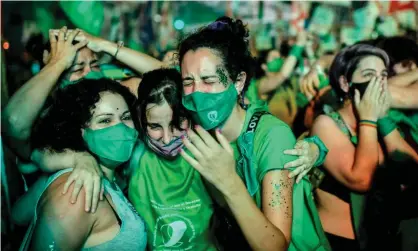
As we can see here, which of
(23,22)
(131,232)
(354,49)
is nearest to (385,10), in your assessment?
(354,49)

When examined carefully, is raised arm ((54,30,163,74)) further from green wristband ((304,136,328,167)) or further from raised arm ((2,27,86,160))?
green wristband ((304,136,328,167))

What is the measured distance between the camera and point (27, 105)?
2.35 metres

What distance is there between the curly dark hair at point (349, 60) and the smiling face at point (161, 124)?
143cm

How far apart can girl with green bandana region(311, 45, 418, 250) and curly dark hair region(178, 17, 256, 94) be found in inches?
30.1

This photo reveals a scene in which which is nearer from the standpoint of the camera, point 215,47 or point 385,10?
point 215,47

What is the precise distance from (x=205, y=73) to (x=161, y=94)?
36 centimetres

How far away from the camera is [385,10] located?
7.35 meters

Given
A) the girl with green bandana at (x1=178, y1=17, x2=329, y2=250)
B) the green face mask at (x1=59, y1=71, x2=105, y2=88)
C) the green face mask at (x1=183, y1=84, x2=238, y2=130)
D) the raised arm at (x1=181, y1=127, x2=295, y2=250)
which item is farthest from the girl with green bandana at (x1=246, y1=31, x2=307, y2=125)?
the raised arm at (x1=181, y1=127, x2=295, y2=250)

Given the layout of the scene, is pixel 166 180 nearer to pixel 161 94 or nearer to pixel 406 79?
pixel 161 94

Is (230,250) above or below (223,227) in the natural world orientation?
below

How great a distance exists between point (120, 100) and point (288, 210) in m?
1.22

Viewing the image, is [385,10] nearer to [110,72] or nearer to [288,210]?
[110,72]

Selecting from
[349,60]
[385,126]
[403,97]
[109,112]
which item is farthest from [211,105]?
[403,97]

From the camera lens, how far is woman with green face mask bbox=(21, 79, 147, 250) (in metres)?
1.70
